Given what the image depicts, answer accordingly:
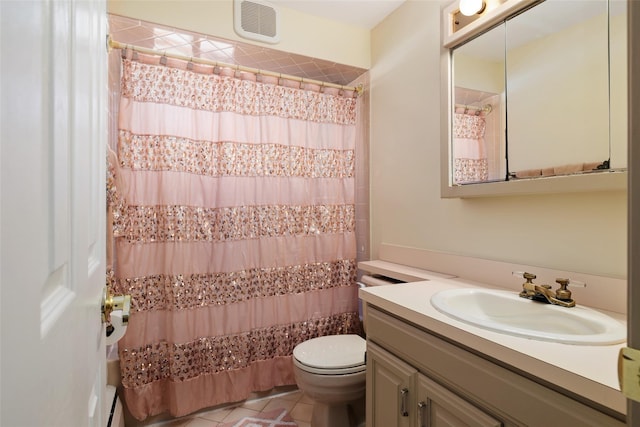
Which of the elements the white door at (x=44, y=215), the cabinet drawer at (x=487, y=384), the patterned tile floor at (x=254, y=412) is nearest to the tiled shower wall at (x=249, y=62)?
the patterned tile floor at (x=254, y=412)

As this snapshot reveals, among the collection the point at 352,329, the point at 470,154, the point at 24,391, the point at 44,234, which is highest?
the point at 470,154

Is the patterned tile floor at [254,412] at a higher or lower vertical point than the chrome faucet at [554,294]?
lower

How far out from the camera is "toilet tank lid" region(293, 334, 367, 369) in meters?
1.64

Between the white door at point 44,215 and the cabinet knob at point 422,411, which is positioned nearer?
the white door at point 44,215

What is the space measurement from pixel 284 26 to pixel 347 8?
435 millimetres

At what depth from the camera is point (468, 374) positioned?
0.92 meters

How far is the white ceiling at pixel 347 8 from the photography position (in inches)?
80.7

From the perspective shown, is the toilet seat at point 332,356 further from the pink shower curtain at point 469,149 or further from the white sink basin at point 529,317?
the pink shower curtain at point 469,149

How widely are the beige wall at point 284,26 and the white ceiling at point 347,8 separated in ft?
0.14

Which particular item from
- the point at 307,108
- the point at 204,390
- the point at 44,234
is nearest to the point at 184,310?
the point at 204,390

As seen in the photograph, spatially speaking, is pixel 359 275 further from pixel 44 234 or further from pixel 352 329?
pixel 44 234

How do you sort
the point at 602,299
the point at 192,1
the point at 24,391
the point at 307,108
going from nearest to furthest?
the point at 24,391, the point at 602,299, the point at 192,1, the point at 307,108

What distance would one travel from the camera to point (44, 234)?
31cm

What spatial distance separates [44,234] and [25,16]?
19 centimetres
